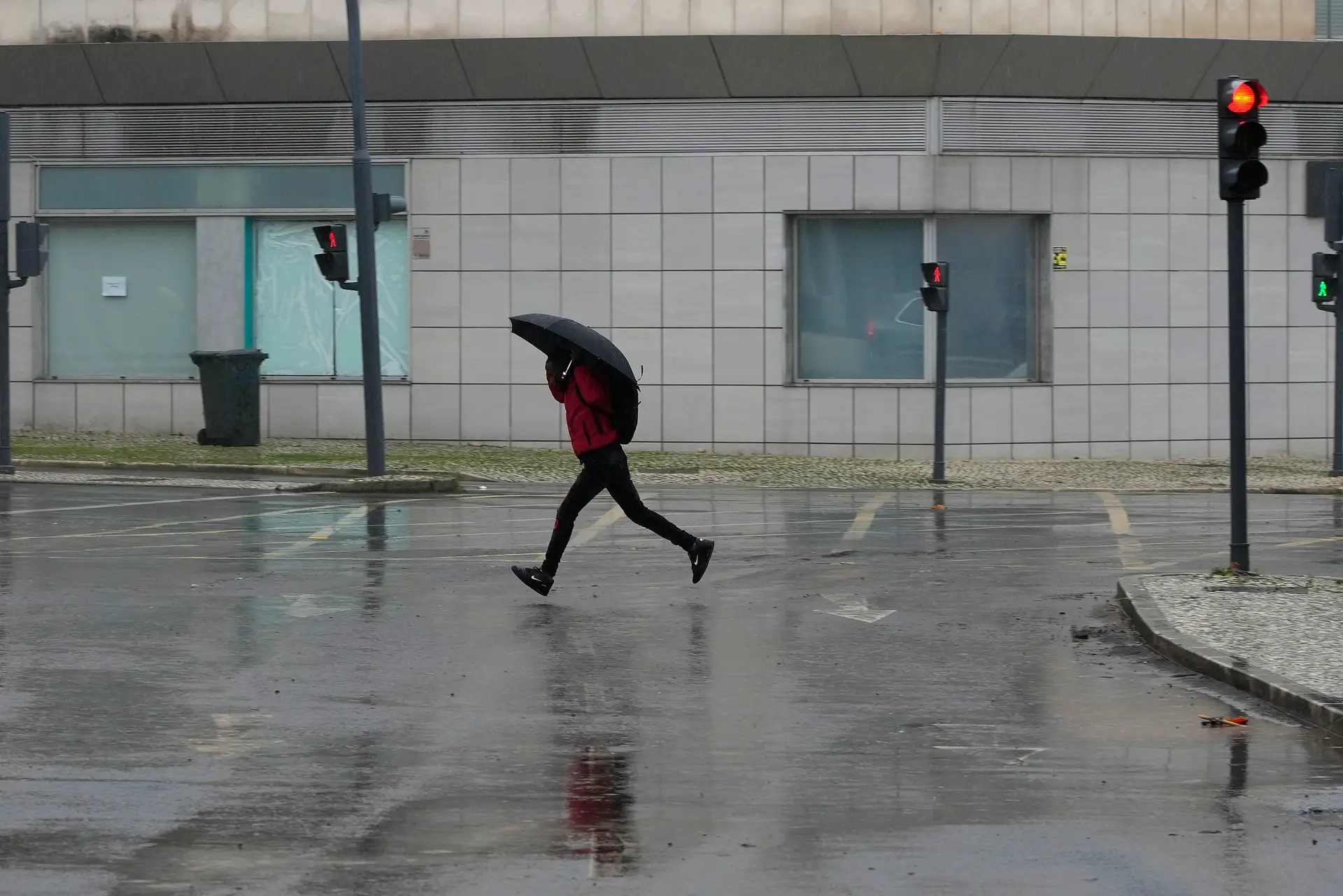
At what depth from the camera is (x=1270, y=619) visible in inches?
437

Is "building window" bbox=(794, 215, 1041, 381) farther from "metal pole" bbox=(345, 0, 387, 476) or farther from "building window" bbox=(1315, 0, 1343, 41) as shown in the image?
"metal pole" bbox=(345, 0, 387, 476)

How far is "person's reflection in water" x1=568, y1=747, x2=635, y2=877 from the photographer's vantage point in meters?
6.10

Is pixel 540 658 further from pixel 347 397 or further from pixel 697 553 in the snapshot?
pixel 347 397

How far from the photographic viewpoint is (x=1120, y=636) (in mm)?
11039

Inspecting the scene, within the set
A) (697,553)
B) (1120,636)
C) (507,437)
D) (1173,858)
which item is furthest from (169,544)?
(507,437)

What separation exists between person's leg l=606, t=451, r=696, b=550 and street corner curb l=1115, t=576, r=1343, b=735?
2.79 meters

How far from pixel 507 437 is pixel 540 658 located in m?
17.4

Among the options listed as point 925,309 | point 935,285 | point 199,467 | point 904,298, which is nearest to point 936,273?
point 935,285

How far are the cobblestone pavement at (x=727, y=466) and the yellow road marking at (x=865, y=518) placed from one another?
5.07ft

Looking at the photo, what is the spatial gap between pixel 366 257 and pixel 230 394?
472 centimetres

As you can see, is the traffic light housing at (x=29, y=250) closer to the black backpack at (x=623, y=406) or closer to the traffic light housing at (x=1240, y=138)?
the black backpack at (x=623, y=406)

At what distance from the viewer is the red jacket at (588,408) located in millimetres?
12547

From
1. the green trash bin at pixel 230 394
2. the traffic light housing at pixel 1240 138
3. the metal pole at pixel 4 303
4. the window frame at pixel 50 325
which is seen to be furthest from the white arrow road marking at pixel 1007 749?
the window frame at pixel 50 325

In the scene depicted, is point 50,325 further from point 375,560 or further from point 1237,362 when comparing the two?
point 1237,362
